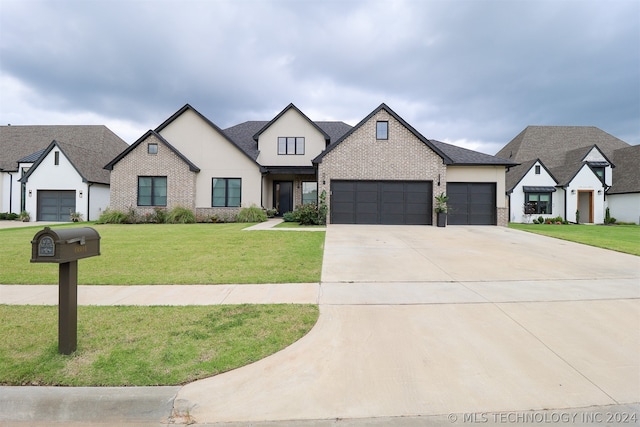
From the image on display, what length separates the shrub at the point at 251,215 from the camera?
19984 mm

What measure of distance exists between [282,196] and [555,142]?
31598 mm

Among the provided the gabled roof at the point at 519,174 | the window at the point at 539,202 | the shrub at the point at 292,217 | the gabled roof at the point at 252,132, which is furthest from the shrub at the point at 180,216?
the window at the point at 539,202

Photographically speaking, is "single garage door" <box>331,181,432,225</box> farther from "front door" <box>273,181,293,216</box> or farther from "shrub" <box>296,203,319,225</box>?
"front door" <box>273,181,293,216</box>

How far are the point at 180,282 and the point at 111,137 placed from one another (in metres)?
32.3

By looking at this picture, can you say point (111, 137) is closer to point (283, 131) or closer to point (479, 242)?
point (283, 131)

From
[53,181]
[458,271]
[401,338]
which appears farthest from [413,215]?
[53,181]

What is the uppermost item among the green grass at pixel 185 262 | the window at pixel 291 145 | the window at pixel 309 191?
the window at pixel 291 145

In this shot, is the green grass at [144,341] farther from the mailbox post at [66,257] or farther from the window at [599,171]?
the window at [599,171]

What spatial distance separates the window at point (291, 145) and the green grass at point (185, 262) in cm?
1184

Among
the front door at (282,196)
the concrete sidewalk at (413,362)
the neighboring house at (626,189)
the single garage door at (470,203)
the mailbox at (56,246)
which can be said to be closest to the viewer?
the concrete sidewalk at (413,362)

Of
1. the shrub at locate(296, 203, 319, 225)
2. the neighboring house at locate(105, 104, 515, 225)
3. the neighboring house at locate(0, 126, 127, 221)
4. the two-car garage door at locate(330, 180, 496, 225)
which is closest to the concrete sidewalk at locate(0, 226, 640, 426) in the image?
the shrub at locate(296, 203, 319, 225)

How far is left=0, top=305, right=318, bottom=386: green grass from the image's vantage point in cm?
324

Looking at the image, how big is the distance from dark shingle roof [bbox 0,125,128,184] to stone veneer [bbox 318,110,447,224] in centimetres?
1800

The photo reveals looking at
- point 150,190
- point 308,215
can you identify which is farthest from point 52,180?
point 308,215
